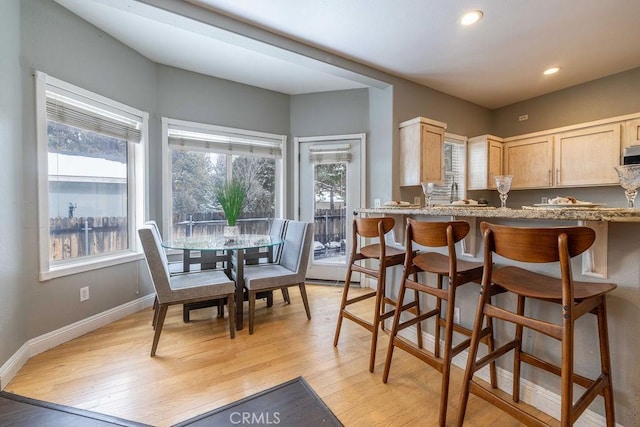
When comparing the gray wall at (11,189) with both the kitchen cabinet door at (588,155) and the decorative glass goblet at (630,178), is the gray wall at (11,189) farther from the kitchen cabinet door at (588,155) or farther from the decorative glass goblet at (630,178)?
the kitchen cabinet door at (588,155)

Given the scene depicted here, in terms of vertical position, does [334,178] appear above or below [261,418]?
above

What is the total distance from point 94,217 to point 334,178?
2763 mm

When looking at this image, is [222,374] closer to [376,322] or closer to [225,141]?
[376,322]

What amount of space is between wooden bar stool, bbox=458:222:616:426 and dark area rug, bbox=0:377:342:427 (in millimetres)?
760

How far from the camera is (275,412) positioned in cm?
152

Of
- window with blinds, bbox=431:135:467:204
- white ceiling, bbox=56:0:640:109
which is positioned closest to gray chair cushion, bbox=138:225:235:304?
white ceiling, bbox=56:0:640:109

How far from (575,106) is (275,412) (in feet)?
15.7

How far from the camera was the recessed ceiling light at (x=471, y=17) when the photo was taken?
218 centimetres

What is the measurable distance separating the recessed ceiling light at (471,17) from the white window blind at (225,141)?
2.50 meters

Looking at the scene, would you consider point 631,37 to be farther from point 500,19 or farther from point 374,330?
point 374,330

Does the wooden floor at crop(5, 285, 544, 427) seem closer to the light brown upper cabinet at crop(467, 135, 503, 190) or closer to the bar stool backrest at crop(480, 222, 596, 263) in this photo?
the bar stool backrest at crop(480, 222, 596, 263)

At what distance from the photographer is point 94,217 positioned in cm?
267

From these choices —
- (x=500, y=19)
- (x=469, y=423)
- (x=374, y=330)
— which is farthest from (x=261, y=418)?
(x=500, y=19)

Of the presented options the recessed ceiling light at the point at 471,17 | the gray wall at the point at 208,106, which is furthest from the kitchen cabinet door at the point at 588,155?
the gray wall at the point at 208,106
